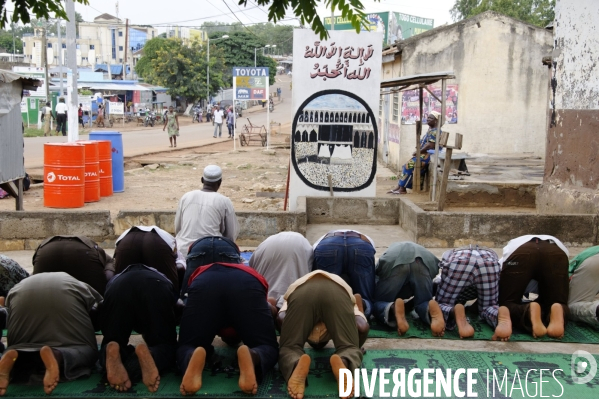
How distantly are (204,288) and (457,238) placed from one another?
5.20m

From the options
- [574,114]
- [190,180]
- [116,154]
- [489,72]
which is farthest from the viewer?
[489,72]

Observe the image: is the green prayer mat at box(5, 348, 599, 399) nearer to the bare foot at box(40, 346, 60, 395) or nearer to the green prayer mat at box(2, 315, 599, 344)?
the bare foot at box(40, 346, 60, 395)

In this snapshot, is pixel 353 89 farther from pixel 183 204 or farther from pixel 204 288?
pixel 204 288

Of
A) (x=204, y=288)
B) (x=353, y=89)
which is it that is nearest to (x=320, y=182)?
(x=353, y=89)

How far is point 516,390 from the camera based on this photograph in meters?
4.44

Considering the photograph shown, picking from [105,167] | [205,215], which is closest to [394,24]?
[105,167]

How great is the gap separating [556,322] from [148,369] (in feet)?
10.3

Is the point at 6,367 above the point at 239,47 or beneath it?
beneath

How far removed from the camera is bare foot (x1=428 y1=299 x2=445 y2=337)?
535cm

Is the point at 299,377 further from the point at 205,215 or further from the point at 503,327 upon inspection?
the point at 205,215

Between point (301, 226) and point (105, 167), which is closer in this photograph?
point (301, 226)

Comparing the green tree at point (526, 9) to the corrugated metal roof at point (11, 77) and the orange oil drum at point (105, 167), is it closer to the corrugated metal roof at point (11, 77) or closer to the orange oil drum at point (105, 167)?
the orange oil drum at point (105, 167)

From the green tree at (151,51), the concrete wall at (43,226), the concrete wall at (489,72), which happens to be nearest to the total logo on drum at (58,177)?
the concrete wall at (43,226)

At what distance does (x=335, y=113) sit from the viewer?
36.9ft
